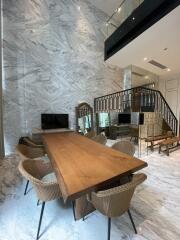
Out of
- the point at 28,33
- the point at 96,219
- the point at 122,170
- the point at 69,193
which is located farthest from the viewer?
the point at 28,33

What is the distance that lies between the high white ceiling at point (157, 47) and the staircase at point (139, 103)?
1.29 meters

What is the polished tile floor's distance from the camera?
1.65 m

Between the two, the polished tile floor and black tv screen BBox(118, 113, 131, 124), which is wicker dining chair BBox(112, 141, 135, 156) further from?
black tv screen BBox(118, 113, 131, 124)

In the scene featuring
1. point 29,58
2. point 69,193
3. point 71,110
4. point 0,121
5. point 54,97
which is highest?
point 29,58

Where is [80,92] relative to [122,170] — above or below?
above

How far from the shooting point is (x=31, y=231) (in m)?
1.70

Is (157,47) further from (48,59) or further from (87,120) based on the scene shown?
(48,59)

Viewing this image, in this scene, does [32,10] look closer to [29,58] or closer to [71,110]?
[29,58]

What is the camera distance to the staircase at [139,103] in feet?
16.3

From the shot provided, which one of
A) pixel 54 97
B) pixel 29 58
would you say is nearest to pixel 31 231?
pixel 54 97

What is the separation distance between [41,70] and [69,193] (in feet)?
15.4

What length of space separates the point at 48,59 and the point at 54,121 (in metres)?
2.08

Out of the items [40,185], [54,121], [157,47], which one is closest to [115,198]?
[40,185]

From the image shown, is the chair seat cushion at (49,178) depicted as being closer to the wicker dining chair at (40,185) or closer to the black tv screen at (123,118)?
the wicker dining chair at (40,185)
